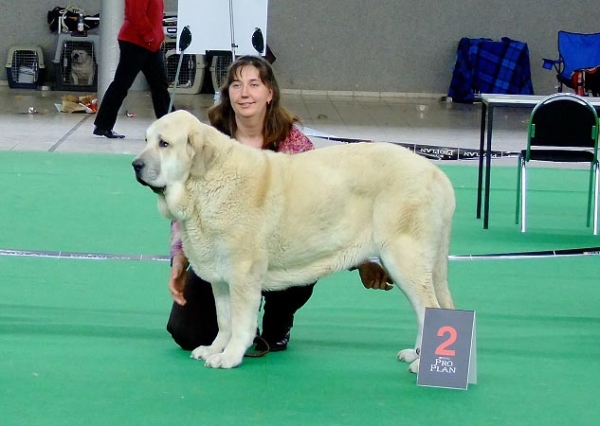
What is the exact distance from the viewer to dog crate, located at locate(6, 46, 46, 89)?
50.5 ft

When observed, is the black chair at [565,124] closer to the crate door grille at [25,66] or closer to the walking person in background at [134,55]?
the walking person in background at [134,55]

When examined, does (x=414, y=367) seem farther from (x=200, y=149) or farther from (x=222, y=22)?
(x=222, y=22)

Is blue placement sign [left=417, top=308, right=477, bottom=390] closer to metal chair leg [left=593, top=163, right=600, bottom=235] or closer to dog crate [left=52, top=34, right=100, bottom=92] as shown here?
metal chair leg [left=593, top=163, right=600, bottom=235]

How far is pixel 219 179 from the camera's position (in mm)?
3650

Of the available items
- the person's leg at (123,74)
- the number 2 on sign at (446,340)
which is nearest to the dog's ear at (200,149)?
the number 2 on sign at (446,340)

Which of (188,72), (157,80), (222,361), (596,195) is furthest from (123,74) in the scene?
(222,361)

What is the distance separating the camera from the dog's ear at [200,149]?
11.6ft

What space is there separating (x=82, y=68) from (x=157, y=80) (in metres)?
4.96

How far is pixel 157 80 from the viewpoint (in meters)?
10.7

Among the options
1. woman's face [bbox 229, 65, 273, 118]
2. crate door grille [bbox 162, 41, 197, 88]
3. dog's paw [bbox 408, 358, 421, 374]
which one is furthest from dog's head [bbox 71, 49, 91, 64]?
dog's paw [bbox 408, 358, 421, 374]

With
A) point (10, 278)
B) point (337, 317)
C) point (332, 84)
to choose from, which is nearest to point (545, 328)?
point (337, 317)

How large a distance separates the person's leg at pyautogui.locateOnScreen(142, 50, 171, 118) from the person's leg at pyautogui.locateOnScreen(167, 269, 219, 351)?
22.0 ft

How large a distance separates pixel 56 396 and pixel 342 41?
13011 millimetres

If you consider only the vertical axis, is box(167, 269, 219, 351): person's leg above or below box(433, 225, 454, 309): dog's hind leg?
below
